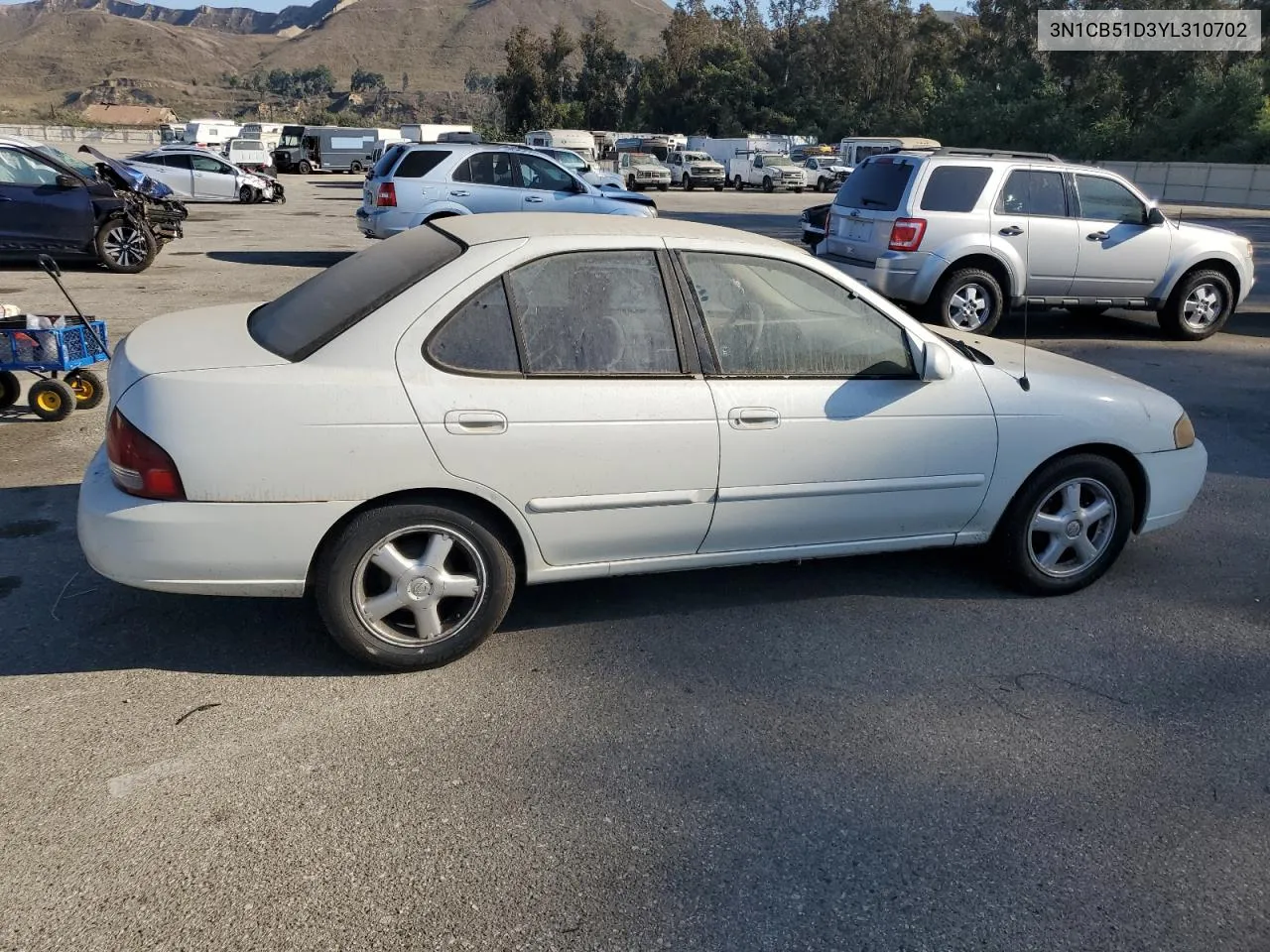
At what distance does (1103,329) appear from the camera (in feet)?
38.6

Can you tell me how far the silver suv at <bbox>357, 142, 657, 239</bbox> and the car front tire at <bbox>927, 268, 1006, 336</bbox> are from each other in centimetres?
592

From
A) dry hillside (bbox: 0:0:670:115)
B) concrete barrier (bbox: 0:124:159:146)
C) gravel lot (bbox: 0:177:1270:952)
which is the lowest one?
gravel lot (bbox: 0:177:1270:952)

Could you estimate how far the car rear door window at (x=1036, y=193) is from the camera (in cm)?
1016

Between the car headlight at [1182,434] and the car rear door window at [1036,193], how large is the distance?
5980 millimetres

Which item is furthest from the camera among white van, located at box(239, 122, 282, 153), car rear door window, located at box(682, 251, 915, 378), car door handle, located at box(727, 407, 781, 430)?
white van, located at box(239, 122, 282, 153)

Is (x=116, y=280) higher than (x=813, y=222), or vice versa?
(x=813, y=222)

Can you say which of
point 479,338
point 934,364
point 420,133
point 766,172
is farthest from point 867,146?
point 479,338

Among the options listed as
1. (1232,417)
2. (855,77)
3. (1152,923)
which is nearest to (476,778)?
(1152,923)

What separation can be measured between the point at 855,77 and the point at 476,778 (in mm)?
79062

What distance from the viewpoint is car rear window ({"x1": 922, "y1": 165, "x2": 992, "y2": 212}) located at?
32.6 feet

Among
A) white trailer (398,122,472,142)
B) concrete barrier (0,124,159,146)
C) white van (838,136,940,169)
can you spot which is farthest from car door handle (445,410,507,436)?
concrete barrier (0,124,159,146)

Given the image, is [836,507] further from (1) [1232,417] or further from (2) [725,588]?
(1) [1232,417]

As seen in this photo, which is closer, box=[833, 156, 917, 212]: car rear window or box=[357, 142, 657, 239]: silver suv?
box=[833, 156, 917, 212]: car rear window

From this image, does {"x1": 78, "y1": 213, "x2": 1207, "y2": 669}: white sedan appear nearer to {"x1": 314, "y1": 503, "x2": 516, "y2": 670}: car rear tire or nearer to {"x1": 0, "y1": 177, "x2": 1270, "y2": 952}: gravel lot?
{"x1": 314, "y1": 503, "x2": 516, "y2": 670}: car rear tire
